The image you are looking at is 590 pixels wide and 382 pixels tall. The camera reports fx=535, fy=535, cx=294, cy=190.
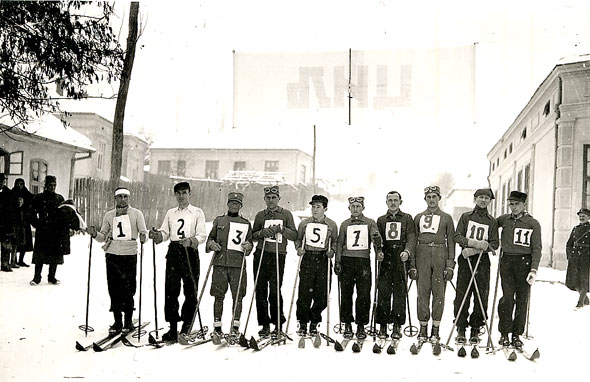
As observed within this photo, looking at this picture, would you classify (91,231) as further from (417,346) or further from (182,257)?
(417,346)

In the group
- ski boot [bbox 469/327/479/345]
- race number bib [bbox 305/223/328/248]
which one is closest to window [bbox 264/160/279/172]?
race number bib [bbox 305/223/328/248]

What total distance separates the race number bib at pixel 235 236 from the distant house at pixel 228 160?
10494 mm

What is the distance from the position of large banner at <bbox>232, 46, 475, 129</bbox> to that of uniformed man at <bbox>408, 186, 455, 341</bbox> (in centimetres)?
146

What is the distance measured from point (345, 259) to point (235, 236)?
1142 millimetres

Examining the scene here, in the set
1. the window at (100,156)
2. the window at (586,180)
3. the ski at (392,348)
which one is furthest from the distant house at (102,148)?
the window at (586,180)

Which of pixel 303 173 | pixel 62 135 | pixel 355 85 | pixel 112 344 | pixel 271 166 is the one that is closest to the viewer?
pixel 112 344

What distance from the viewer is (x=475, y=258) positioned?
530cm

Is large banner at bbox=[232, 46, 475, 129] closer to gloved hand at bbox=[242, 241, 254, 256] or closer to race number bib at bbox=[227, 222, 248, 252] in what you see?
race number bib at bbox=[227, 222, 248, 252]

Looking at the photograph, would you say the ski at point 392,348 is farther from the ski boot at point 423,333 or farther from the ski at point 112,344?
the ski at point 112,344

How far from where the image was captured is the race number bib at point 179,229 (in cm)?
528

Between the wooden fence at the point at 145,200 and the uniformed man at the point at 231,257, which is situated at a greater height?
the wooden fence at the point at 145,200

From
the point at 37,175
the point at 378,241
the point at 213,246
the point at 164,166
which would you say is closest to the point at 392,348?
the point at 378,241

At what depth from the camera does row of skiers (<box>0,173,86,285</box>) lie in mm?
6996

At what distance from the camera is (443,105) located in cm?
653
